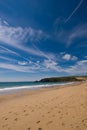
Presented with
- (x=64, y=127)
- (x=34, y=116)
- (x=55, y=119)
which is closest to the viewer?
(x=64, y=127)

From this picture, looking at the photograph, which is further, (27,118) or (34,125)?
(27,118)

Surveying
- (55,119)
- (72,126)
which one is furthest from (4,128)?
(72,126)

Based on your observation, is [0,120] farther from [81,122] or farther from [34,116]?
[81,122]

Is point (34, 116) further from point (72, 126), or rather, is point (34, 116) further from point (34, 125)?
point (72, 126)

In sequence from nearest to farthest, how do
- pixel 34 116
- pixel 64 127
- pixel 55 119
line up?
pixel 64 127 < pixel 55 119 < pixel 34 116

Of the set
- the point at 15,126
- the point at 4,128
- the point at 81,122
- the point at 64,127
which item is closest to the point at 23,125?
the point at 15,126

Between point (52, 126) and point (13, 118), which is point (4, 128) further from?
point (52, 126)

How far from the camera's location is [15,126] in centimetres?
573

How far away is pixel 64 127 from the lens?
17.9 feet

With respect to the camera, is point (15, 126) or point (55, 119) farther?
point (55, 119)

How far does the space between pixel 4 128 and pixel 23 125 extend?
77cm

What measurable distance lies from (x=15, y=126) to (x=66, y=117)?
236cm

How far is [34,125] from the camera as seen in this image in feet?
19.0

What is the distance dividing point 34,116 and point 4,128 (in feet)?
5.69
